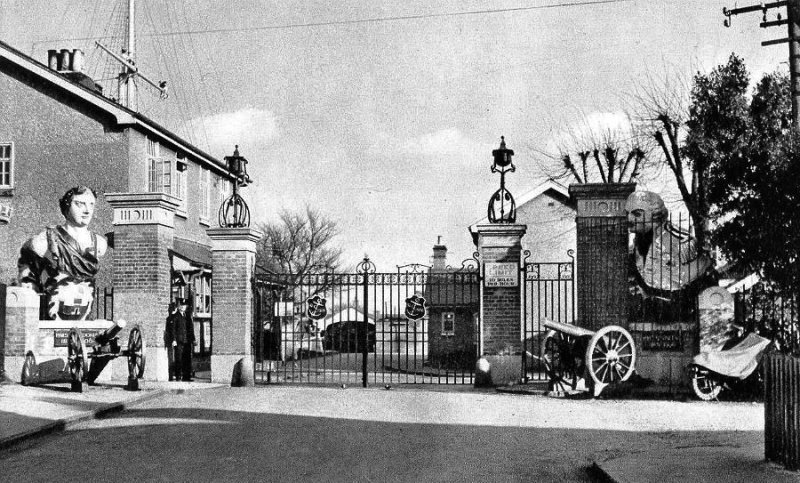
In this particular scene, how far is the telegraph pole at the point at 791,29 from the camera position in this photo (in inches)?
536

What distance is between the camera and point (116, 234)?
1593cm

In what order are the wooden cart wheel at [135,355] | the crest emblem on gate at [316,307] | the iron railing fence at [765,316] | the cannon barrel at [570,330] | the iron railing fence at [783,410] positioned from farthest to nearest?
the crest emblem on gate at [316,307], the wooden cart wheel at [135,355], the cannon barrel at [570,330], the iron railing fence at [765,316], the iron railing fence at [783,410]

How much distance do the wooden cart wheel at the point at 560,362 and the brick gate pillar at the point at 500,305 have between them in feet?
4.16

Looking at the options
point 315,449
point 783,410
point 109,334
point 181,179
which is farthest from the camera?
point 181,179

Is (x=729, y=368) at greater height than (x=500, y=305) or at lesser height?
lesser

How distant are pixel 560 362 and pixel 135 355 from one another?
22.8 feet

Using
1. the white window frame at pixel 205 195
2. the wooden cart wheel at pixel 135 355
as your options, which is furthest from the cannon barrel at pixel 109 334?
the white window frame at pixel 205 195

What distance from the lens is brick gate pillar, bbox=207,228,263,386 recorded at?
1603 cm

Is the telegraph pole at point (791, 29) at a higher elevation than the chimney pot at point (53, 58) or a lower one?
lower

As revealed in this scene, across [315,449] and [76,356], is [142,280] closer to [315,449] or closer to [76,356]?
[76,356]

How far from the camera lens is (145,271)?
51.5ft

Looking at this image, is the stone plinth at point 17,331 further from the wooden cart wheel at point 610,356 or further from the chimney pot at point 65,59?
the chimney pot at point 65,59

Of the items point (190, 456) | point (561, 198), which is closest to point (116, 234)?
point (190, 456)

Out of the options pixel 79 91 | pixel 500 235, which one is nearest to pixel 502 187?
pixel 500 235
